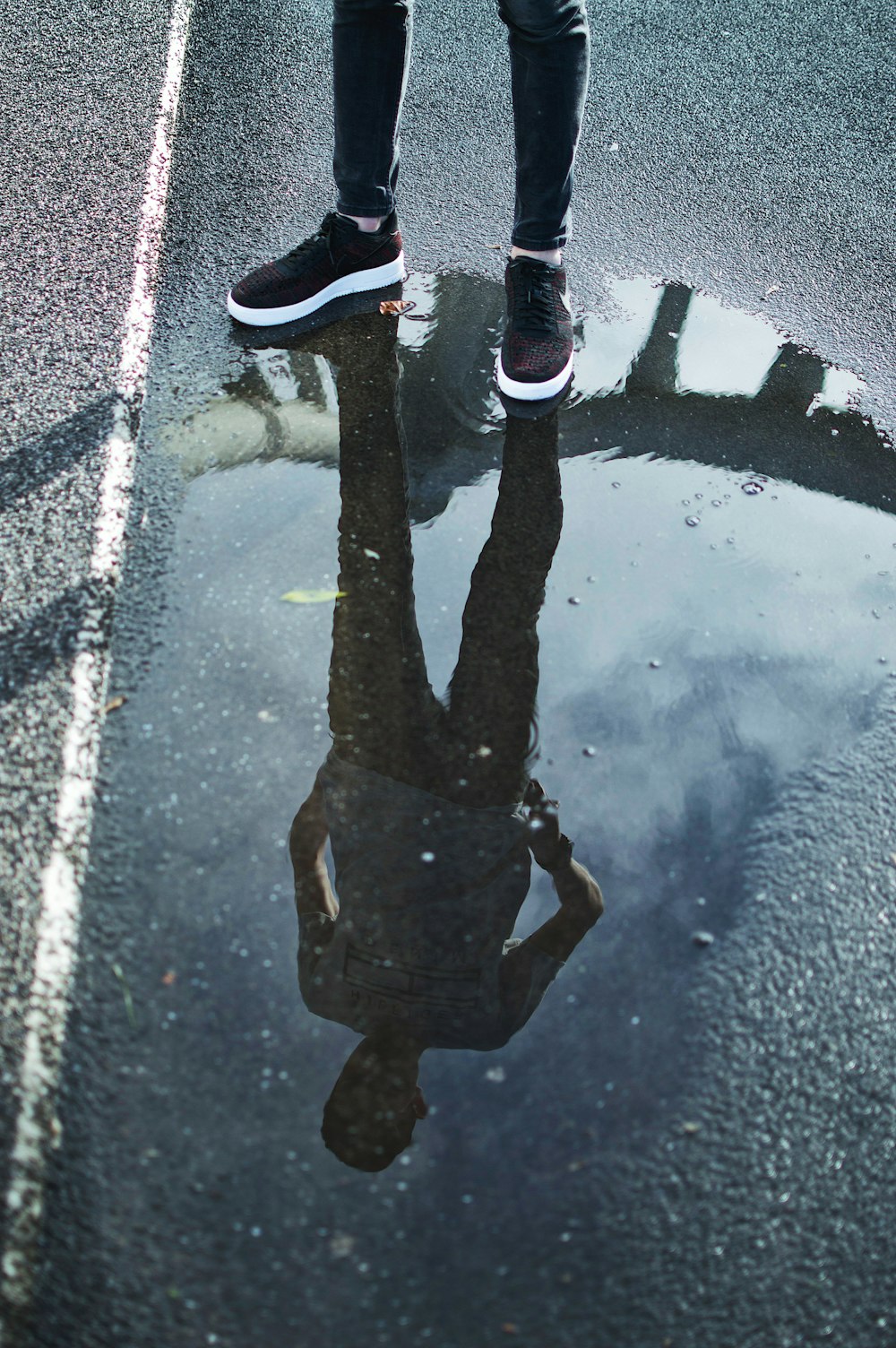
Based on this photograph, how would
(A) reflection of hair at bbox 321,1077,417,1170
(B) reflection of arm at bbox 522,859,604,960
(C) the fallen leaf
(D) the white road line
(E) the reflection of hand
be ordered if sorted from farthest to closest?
(C) the fallen leaf
(E) the reflection of hand
(B) reflection of arm at bbox 522,859,604,960
(A) reflection of hair at bbox 321,1077,417,1170
(D) the white road line

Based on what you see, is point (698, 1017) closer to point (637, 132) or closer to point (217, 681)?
point (217, 681)

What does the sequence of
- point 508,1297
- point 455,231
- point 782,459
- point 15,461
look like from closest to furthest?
1. point 508,1297
2. point 15,461
3. point 782,459
4. point 455,231

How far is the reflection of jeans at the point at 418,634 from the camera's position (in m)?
1.97

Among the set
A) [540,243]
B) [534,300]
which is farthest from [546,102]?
[534,300]

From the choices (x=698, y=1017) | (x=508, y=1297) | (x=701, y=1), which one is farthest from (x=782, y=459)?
(x=701, y=1)

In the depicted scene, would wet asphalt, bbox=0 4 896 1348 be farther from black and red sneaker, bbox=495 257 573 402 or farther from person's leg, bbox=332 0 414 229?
person's leg, bbox=332 0 414 229

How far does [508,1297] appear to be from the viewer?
1336 millimetres

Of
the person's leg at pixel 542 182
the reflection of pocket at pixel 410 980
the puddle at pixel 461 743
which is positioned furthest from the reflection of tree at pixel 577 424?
the reflection of pocket at pixel 410 980

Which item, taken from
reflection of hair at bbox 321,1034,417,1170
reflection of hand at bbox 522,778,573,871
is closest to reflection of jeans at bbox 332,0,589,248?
reflection of hand at bbox 522,778,573,871

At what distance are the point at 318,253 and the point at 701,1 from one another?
317 cm

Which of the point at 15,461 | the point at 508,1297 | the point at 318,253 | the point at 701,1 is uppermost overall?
the point at 701,1

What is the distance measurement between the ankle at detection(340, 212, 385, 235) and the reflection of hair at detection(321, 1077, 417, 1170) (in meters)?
2.35

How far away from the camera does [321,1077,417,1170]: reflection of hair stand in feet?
4.80

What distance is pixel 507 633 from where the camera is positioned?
7.19 ft
